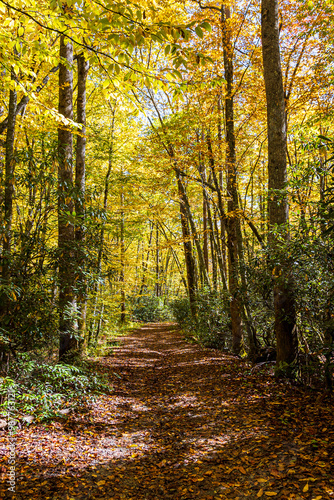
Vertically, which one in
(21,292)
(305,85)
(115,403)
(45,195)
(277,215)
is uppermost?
(305,85)

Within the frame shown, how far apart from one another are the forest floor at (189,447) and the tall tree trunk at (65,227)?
134 centimetres

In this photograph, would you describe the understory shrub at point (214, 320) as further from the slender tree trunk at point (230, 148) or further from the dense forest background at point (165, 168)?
the slender tree trunk at point (230, 148)

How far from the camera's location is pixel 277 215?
5.01 meters

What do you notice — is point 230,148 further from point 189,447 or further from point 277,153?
point 189,447

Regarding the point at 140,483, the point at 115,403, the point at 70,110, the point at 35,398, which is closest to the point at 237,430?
the point at 140,483

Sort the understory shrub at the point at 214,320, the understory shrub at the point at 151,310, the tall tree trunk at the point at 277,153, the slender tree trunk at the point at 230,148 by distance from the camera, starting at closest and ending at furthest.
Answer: the tall tree trunk at the point at 277,153, the slender tree trunk at the point at 230,148, the understory shrub at the point at 214,320, the understory shrub at the point at 151,310

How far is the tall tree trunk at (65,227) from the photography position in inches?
184

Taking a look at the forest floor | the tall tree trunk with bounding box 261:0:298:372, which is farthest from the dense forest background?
the forest floor

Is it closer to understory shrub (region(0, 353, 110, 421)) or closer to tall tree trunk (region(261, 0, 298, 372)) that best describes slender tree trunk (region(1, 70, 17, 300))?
understory shrub (region(0, 353, 110, 421))

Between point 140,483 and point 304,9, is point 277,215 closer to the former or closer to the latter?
point 140,483

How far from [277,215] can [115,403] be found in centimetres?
415

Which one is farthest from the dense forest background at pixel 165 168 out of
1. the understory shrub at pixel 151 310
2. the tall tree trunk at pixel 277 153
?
the understory shrub at pixel 151 310

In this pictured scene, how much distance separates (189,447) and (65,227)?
4.02 meters

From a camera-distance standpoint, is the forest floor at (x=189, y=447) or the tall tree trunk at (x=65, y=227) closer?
the forest floor at (x=189, y=447)
